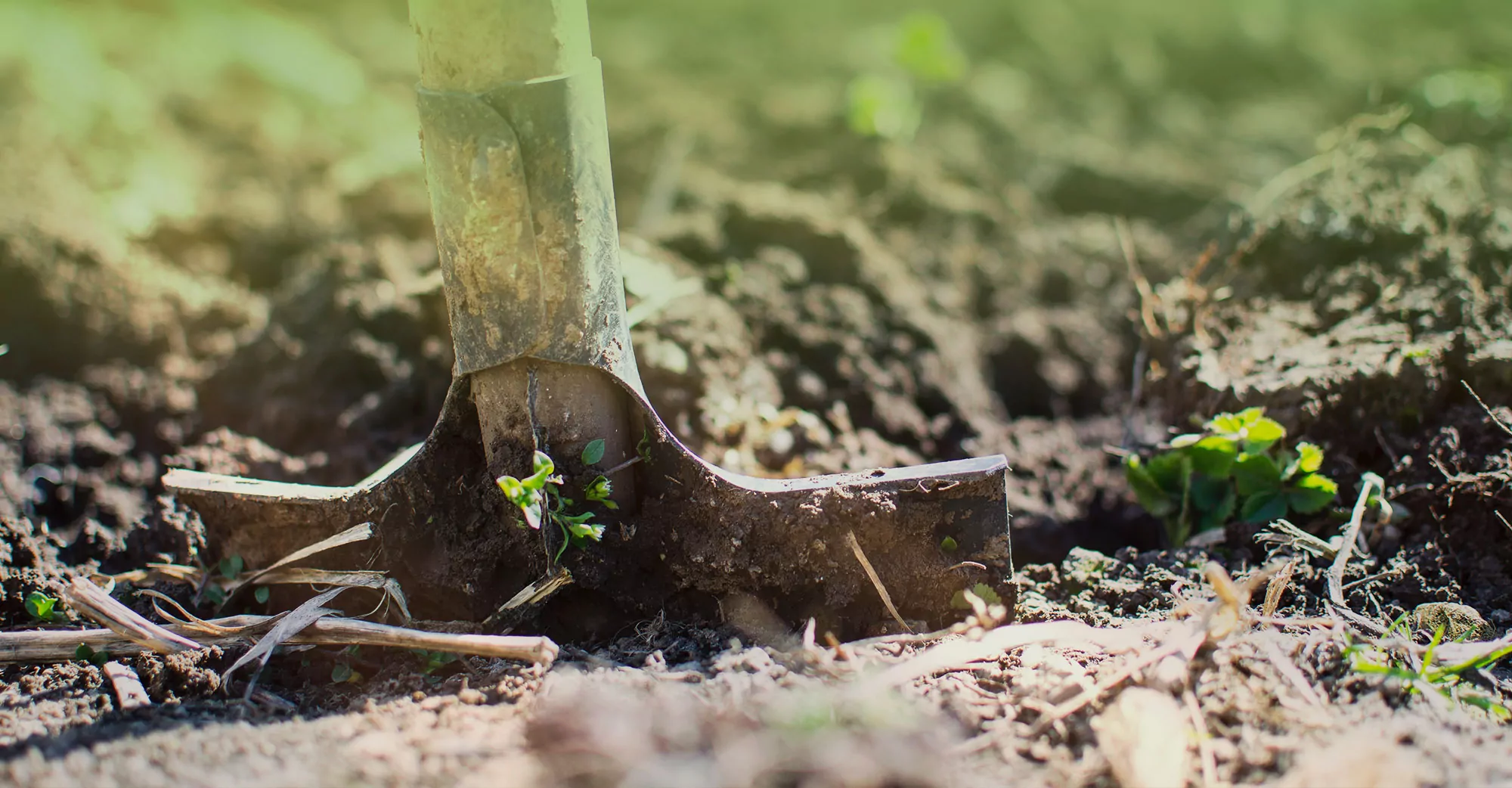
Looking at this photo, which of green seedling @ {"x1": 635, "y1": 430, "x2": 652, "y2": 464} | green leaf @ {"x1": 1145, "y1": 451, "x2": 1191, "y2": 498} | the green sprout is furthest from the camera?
the green sprout

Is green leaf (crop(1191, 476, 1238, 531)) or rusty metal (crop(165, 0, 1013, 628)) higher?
rusty metal (crop(165, 0, 1013, 628))

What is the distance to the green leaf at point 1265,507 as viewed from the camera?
7.13 feet

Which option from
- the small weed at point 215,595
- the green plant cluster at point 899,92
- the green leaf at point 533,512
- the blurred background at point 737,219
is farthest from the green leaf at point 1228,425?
the green plant cluster at point 899,92

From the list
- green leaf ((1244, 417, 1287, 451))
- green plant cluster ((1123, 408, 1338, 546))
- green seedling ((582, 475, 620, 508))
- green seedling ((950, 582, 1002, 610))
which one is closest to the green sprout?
green plant cluster ((1123, 408, 1338, 546))

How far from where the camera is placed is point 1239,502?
7.45 feet

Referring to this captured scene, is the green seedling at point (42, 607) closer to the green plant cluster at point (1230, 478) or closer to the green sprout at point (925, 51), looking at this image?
the green plant cluster at point (1230, 478)

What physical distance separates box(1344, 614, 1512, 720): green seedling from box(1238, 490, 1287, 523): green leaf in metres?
0.46

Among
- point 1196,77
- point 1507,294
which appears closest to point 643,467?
point 1507,294

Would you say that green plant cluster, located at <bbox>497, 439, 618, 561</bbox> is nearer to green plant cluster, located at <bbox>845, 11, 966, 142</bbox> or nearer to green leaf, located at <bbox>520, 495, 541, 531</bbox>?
green leaf, located at <bbox>520, 495, 541, 531</bbox>

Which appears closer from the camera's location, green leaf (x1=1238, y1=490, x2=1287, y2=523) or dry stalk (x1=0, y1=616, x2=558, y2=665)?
dry stalk (x1=0, y1=616, x2=558, y2=665)

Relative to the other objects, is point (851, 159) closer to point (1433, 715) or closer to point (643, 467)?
point (643, 467)

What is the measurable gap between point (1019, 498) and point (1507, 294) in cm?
122

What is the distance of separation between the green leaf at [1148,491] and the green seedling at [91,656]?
209 centimetres

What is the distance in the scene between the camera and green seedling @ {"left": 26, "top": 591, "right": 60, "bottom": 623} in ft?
6.46
